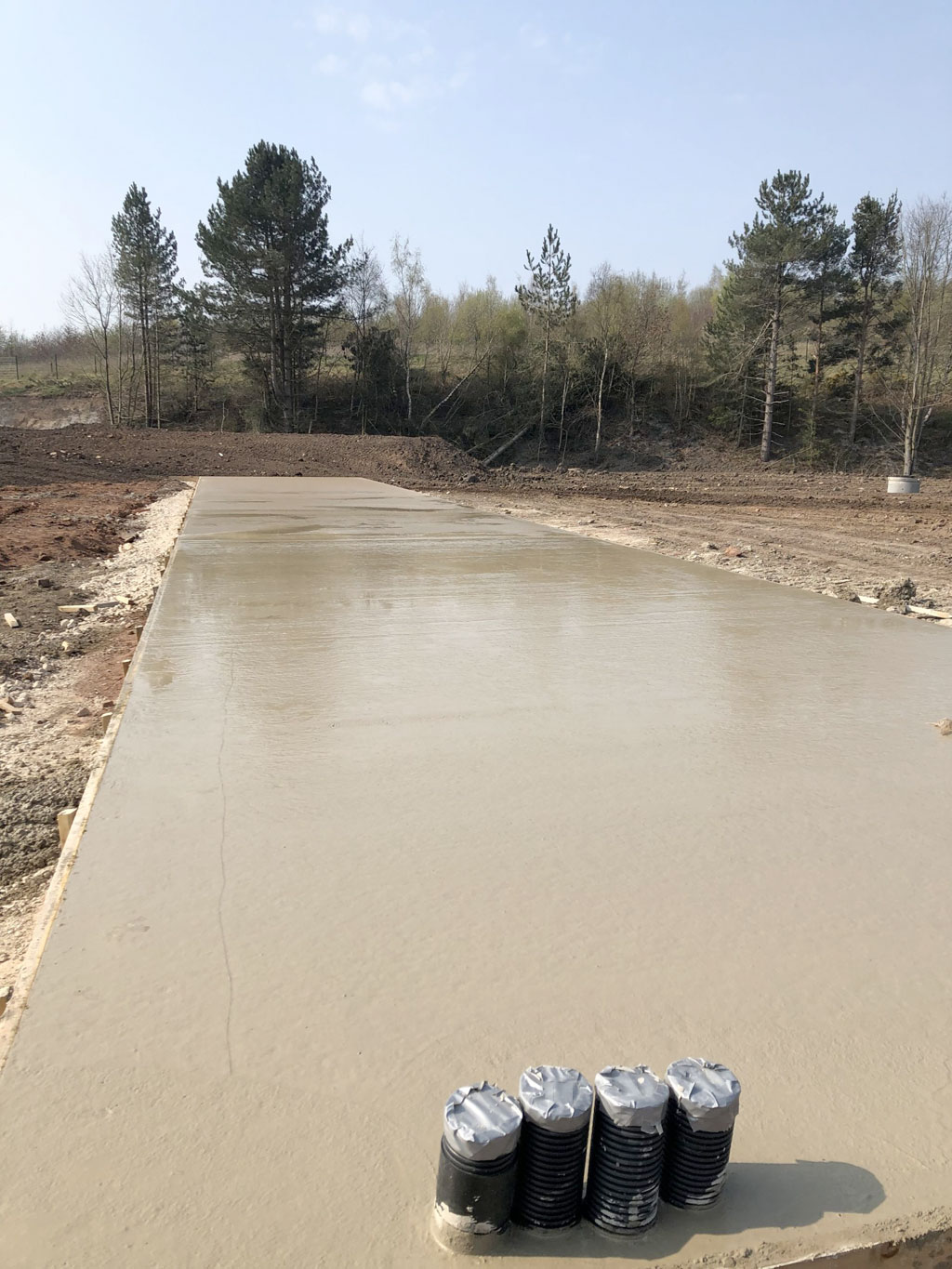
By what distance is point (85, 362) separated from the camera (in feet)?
136

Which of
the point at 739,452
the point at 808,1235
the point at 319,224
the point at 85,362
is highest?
the point at 319,224

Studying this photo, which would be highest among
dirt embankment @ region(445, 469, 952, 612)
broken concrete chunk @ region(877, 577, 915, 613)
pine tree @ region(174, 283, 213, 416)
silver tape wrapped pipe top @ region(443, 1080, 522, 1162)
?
pine tree @ region(174, 283, 213, 416)

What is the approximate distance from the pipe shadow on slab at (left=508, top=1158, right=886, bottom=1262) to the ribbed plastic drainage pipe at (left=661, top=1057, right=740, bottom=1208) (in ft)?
0.10

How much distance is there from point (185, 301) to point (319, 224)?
588 centimetres

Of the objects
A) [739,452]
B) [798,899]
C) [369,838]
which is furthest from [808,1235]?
[739,452]

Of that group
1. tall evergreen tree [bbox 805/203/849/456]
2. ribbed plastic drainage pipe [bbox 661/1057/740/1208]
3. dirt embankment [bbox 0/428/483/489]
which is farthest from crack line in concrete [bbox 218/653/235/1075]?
tall evergreen tree [bbox 805/203/849/456]

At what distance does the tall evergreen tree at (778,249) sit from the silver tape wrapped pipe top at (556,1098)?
97.5ft

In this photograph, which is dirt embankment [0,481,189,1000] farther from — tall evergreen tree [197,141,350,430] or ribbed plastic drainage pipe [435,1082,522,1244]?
tall evergreen tree [197,141,350,430]

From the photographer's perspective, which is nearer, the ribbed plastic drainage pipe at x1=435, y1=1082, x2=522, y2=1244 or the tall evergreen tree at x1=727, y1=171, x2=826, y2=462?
the ribbed plastic drainage pipe at x1=435, y1=1082, x2=522, y2=1244

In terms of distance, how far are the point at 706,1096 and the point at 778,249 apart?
30.1 m

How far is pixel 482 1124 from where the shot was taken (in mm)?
1279

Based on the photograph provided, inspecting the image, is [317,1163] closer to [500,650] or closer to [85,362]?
[500,650]

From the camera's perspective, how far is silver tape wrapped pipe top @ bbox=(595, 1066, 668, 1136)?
1.30 m

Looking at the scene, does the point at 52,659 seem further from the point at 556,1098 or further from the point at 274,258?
the point at 274,258
